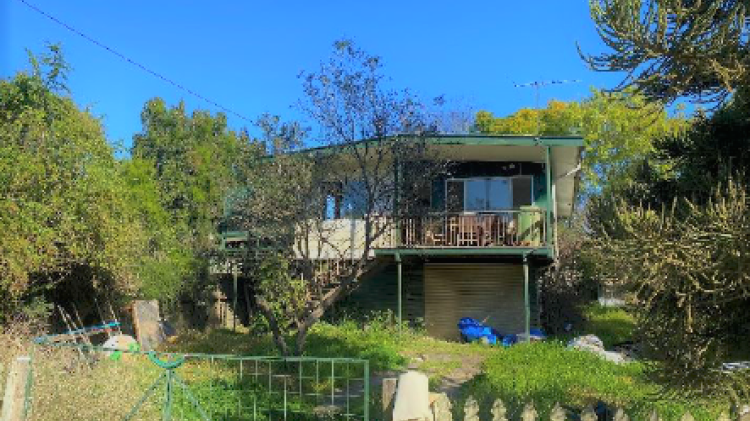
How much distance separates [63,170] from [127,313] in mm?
5639

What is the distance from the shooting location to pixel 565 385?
10.6m

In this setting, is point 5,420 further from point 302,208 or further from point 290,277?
point 290,277

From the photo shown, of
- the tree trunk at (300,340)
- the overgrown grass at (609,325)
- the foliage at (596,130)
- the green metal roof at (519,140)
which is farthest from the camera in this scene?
the foliage at (596,130)

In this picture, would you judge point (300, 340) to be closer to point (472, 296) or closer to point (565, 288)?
point (472, 296)

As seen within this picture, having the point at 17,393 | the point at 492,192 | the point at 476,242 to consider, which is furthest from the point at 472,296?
the point at 17,393

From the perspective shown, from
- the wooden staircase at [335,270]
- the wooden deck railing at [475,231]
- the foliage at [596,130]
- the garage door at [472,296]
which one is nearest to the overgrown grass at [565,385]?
the wooden deck railing at [475,231]

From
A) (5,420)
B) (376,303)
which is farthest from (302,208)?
(376,303)

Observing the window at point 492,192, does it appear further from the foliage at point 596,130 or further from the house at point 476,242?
the foliage at point 596,130

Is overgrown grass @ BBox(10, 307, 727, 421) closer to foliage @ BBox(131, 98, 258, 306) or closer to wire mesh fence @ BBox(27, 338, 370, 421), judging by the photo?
wire mesh fence @ BBox(27, 338, 370, 421)

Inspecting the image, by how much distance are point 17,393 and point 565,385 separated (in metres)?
7.82

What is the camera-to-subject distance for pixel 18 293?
43.2 feet

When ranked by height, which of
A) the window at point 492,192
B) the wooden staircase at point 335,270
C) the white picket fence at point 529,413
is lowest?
the white picket fence at point 529,413

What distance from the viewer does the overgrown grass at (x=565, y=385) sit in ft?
28.2

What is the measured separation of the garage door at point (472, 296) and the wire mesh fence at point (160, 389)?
29.1 feet
